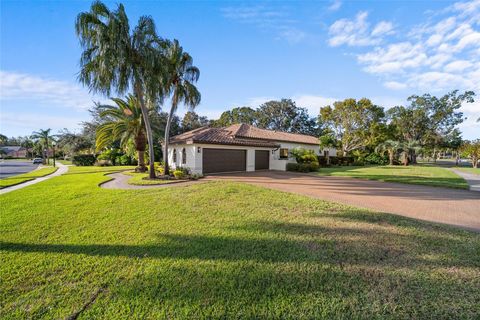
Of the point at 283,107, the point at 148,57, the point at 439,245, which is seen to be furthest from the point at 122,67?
the point at 283,107

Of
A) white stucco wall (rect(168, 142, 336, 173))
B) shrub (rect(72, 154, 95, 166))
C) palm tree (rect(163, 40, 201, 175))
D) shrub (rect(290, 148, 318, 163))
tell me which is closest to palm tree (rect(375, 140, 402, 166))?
white stucco wall (rect(168, 142, 336, 173))

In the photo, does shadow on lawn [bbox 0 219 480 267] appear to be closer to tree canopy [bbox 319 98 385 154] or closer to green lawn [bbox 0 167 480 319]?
green lawn [bbox 0 167 480 319]

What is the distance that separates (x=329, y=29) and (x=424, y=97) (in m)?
36.8

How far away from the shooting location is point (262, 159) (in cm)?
2164

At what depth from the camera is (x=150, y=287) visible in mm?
3281

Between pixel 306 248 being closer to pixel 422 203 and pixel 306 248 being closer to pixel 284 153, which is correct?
pixel 422 203

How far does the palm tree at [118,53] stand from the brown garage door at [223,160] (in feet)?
20.7

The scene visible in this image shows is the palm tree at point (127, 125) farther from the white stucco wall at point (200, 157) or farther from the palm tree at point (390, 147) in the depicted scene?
the palm tree at point (390, 147)

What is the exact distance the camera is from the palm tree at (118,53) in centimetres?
1121

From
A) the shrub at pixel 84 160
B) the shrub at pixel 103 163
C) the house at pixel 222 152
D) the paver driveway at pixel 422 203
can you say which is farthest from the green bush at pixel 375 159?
the shrub at pixel 84 160

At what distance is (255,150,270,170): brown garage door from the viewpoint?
69.0ft

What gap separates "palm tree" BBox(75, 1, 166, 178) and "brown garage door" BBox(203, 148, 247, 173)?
20.7 ft

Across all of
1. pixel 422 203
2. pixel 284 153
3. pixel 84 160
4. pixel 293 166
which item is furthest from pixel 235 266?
pixel 84 160

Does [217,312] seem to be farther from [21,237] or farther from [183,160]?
[183,160]
